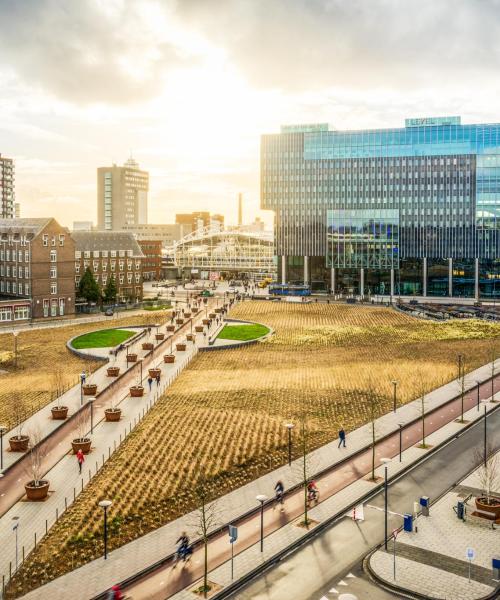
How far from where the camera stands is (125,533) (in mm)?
27766

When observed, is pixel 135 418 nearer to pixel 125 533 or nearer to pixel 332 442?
pixel 332 442

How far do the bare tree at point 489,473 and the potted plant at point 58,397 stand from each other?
91.8 ft

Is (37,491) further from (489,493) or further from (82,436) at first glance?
(489,493)

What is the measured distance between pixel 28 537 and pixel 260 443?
16.4 m

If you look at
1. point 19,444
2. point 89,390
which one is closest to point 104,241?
point 89,390

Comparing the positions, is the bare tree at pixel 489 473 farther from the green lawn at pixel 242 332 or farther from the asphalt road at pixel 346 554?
the green lawn at pixel 242 332

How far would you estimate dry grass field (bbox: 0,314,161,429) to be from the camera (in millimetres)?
50000

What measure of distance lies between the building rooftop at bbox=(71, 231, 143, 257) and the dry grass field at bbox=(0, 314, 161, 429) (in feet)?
89.9

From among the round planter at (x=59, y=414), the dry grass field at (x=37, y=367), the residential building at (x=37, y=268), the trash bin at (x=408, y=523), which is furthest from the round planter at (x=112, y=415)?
the residential building at (x=37, y=268)

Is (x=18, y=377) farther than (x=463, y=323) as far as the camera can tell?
No

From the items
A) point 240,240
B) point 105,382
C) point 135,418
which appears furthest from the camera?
point 240,240

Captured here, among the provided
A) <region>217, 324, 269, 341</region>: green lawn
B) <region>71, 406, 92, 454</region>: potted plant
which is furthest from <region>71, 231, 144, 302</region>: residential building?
<region>71, 406, 92, 454</region>: potted plant

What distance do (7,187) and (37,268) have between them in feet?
332

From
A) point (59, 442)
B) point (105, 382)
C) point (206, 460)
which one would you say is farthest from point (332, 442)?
point (105, 382)
